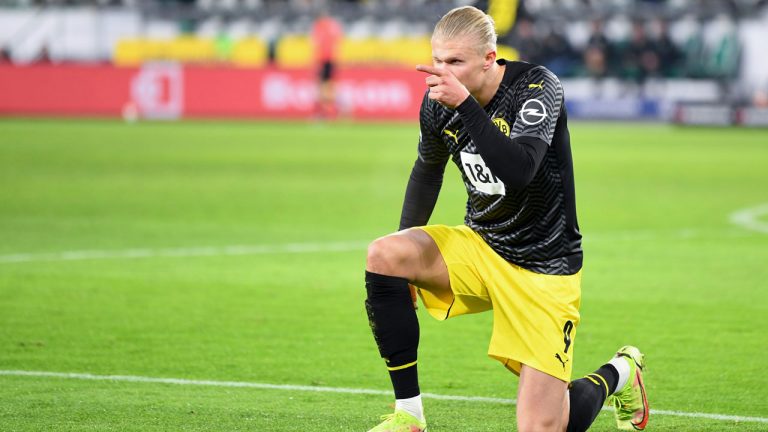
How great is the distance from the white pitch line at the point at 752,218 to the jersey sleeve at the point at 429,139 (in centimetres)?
823

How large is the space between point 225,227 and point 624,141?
1620 centimetres

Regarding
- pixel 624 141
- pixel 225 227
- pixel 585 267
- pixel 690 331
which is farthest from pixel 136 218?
pixel 624 141

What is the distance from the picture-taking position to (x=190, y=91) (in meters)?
32.1

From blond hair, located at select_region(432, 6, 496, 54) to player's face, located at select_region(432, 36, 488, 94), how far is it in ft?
0.06

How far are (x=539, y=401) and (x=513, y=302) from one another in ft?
1.27

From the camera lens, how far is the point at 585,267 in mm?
10312

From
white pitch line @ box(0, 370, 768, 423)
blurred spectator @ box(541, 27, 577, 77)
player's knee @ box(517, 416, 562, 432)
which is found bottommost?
blurred spectator @ box(541, 27, 577, 77)

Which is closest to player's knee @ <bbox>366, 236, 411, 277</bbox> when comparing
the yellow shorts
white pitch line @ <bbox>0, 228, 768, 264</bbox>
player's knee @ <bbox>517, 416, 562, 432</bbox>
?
the yellow shorts

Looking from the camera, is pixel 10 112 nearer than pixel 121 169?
No

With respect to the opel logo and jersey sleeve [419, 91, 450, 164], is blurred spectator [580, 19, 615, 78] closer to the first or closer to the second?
jersey sleeve [419, 91, 450, 164]

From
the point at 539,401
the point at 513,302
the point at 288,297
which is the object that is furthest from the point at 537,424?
the point at 288,297

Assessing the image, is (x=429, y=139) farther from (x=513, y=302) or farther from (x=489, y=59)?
(x=513, y=302)

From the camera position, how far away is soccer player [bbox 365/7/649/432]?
4.80 meters

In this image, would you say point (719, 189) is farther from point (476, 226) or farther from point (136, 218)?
point (476, 226)
